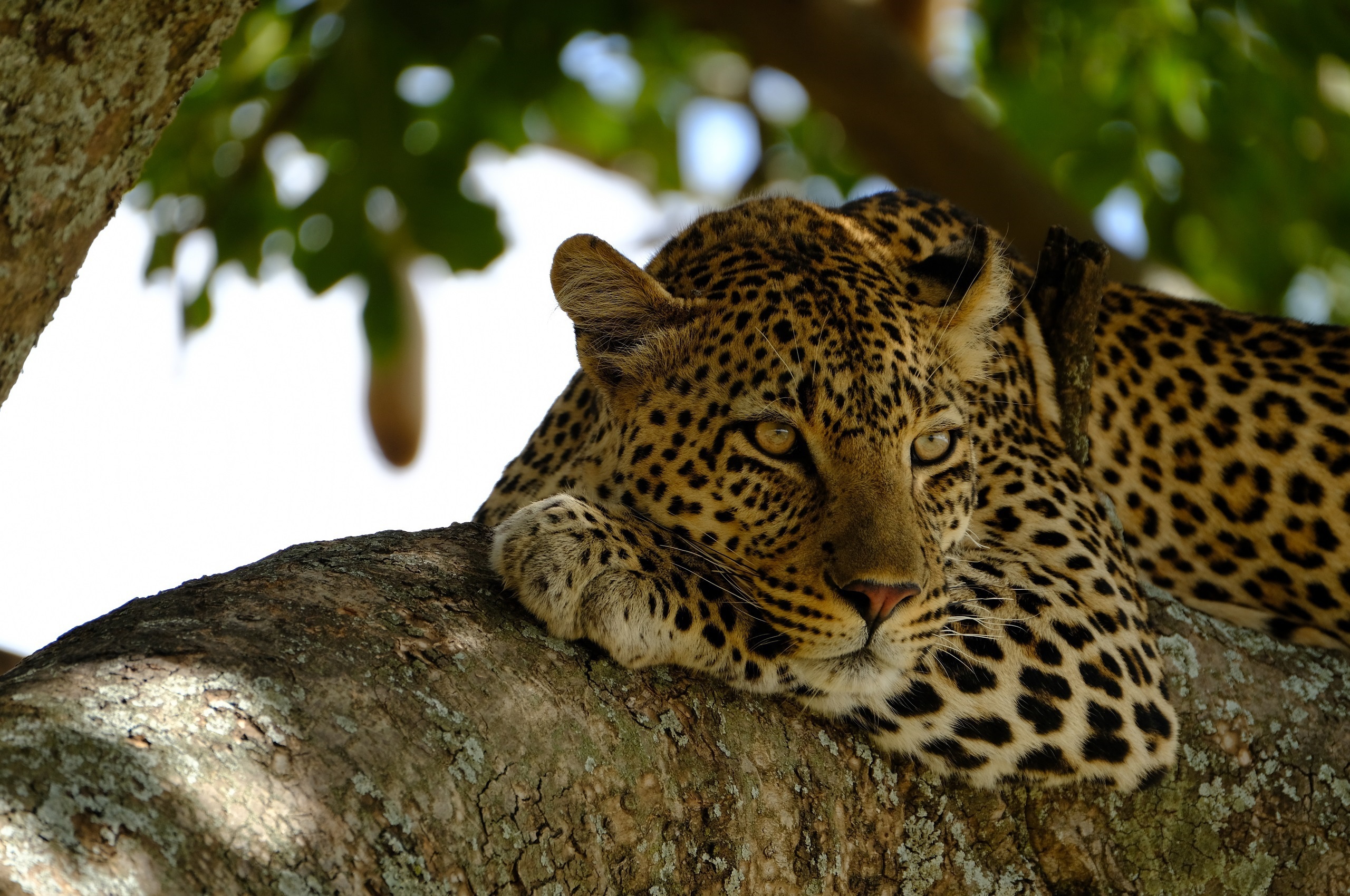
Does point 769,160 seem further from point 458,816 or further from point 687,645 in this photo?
point 458,816

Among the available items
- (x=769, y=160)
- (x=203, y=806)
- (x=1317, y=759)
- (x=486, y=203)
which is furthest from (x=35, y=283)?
(x=769, y=160)

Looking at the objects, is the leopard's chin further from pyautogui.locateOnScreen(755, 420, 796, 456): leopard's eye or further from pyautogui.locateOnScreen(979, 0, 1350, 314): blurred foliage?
pyautogui.locateOnScreen(979, 0, 1350, 314): blurred foliage

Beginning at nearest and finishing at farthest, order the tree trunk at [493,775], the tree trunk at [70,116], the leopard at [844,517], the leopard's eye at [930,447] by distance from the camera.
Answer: the tree trunk at [493,775] → the tree trunk at [70,116] → the leopard at [844,517] → the leopard's eye at [930,447]

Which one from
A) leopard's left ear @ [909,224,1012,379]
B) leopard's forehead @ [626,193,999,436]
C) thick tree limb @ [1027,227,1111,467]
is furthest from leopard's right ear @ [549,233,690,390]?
thick tree limb @ [1027,227,1111,467]

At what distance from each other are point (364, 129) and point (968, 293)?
5.75 metres

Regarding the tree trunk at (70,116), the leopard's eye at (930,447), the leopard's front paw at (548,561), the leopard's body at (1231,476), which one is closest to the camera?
the tree trunk at (70,116)

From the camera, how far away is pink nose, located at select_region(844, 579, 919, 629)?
14.2ft

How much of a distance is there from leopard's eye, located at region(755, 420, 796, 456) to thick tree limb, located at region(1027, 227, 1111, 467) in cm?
153

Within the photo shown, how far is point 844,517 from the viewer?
14.8ft

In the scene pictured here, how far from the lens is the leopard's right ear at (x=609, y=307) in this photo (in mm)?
4930

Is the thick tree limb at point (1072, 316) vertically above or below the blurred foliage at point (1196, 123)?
below

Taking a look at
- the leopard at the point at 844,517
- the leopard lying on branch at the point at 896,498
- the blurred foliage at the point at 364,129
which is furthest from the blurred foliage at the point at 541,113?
the leopard at the point at 844,517

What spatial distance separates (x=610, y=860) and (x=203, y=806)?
109cm

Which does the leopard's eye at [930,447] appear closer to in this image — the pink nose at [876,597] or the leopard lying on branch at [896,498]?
the leopard lying on branch at [896,498]
